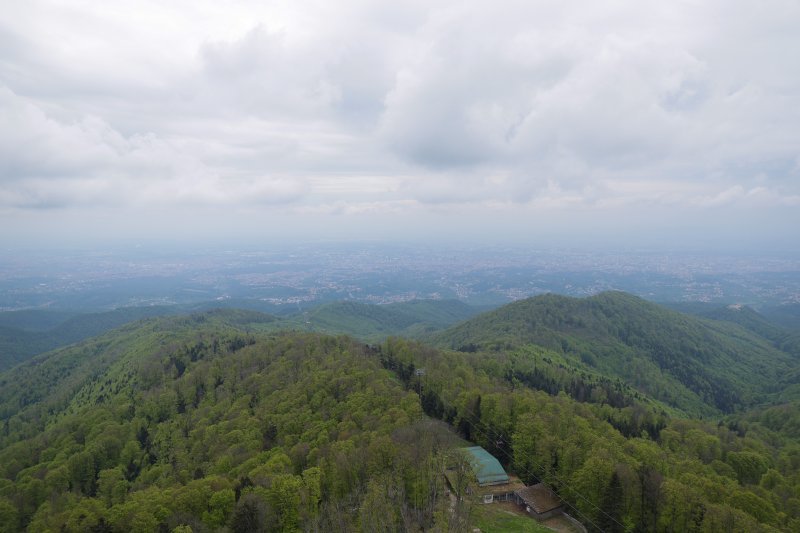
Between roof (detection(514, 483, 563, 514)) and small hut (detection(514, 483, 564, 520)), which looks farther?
roof (detection(514, 483, 563, 514))

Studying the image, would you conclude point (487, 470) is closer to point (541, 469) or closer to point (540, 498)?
point (540, 498)

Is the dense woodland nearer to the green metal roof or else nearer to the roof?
the roof

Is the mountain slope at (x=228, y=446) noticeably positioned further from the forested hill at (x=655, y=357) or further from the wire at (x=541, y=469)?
the forested hill at (x=655, y=357)

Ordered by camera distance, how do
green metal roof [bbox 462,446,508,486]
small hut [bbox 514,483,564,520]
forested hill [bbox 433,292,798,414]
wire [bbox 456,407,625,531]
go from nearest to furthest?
wire [bbox 456,407,625,531]
small hut [bbox 514,483,564,520]
green metal roof [bbox 462,446,508,486]
forested hill [bbox 433,292,798,414]

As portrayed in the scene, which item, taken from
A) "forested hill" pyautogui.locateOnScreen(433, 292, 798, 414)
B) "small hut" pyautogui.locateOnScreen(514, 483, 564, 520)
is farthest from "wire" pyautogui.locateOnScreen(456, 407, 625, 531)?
"forested hill" pyautogui.locateOnScreen(433, 292, 798, 414)

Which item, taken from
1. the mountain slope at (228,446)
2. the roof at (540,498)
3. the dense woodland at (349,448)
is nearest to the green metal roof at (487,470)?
the roof at (540,498)
